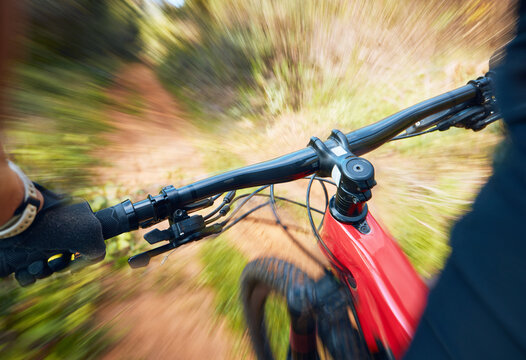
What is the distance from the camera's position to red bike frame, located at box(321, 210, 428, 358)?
36.0 inches

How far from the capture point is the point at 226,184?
3.31 ft

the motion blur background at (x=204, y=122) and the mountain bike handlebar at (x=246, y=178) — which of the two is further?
the motion blur background at (x=204, y=122)

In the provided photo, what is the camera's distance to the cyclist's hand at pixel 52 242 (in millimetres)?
707

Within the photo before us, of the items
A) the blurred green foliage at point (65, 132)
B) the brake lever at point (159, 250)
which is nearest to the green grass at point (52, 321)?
the blurred green foliage at point (65, 132)

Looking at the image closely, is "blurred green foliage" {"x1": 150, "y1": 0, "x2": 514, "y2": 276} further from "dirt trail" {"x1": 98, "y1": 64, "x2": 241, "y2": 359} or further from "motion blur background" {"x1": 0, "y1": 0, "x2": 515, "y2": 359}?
"dirt trail" {"x1": 98, "y1": 64, "x2": 241, "y2": 359}

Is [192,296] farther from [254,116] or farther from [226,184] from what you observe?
[254,116]

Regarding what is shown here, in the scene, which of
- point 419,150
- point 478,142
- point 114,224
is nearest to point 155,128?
point 114,224

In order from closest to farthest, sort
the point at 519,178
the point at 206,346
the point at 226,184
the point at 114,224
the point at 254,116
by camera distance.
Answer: the point at 519,178, the point at 114,224, the point at 226,184, the point at 206,346, the point at 254,116

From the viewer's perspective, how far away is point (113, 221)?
0.85 metres

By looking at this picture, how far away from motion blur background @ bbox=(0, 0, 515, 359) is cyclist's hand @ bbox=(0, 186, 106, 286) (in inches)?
72.5

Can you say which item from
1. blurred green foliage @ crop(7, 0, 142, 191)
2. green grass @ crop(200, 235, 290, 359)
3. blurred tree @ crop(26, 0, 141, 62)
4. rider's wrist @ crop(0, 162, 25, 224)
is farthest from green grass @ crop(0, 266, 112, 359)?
blurred tree @ crop(26, 0, 141, 62)

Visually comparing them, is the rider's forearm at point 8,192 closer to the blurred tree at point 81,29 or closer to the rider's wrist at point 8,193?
the rider's wrist at point 8,193

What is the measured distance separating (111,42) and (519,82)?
202 inches

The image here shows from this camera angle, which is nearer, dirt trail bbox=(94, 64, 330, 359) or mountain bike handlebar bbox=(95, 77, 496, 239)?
mountain bike handlebar bbox=(95, 77, 496, 239)
